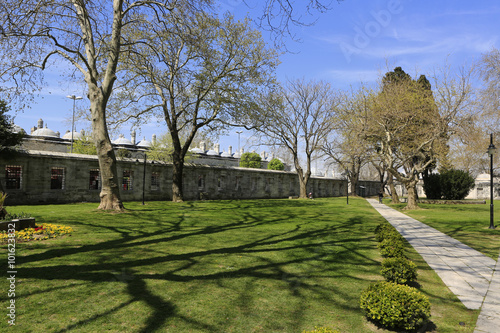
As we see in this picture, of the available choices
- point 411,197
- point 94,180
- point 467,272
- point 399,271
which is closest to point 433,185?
point 411,197

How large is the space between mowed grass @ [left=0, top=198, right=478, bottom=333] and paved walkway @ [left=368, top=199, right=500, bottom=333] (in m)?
0.22

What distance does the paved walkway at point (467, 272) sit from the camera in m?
5.05

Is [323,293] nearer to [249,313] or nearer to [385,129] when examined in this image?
[249,313]

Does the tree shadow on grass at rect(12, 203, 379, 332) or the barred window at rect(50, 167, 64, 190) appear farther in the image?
the barred window at rect(50, 167, 64, 190)

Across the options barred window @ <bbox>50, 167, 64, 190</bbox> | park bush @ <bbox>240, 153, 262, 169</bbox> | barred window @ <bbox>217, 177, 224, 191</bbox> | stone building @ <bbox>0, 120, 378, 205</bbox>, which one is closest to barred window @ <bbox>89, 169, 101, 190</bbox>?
stone building @ <bbox>0, 120, 378, 205</bbox>

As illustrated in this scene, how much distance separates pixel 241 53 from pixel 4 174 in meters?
16.6

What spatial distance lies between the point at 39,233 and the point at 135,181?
1500 centimetres

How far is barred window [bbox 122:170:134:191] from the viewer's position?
2342 cm

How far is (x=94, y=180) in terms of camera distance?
21.5 m

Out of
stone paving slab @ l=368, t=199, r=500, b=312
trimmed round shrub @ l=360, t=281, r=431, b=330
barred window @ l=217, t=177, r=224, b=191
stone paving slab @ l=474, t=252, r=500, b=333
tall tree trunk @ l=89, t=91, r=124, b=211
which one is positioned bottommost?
stone paving slab @ l=368, t=199, r=500, b=312

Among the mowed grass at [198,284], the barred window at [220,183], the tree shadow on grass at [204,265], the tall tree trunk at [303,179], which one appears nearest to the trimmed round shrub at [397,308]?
the mowed grass at [198,284]

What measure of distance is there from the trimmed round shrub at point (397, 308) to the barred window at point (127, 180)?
71.2 ft

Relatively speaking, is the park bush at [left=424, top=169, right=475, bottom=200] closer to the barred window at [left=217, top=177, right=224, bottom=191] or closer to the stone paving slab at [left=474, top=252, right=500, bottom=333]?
the barred window at [left=217, top=177, right=224, bottom=191]

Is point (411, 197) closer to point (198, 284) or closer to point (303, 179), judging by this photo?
point (303, 179)
